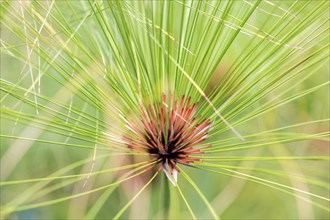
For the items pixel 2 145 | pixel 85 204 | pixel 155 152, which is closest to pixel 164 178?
pixel 155 152

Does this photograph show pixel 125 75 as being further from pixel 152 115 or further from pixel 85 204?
pixel 85 204

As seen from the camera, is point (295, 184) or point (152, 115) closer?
point (152, 115)

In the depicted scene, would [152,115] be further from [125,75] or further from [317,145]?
[317,145]

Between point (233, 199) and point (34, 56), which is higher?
point (34, 56)

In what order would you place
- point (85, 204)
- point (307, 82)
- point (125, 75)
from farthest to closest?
point (307, 82) < point (85, 204) < point (125, 75)

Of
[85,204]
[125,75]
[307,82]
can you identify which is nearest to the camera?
[125,75]

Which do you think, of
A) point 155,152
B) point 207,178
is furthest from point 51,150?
point 155,152

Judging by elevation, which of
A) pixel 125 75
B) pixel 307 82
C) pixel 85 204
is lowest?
pixel 85 204
